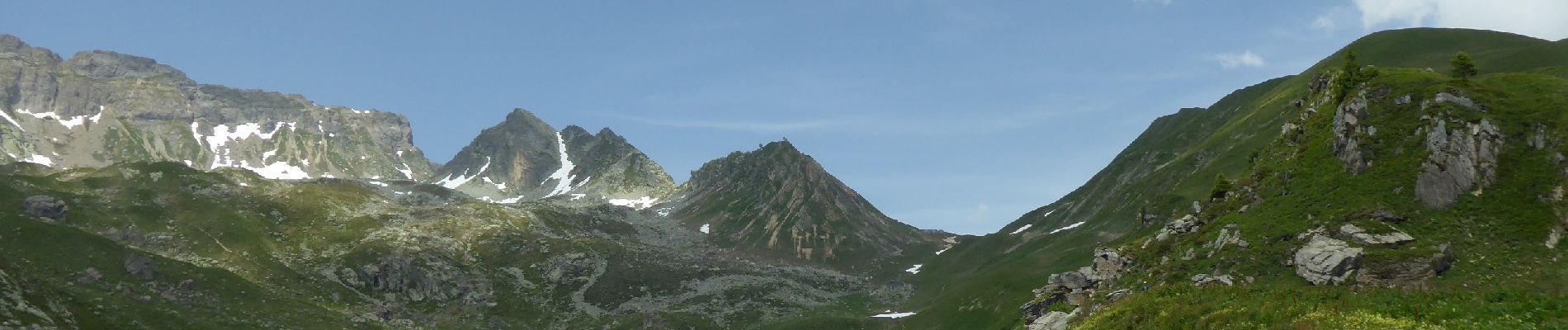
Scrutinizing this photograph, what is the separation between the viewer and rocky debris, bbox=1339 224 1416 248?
61656 millimetres

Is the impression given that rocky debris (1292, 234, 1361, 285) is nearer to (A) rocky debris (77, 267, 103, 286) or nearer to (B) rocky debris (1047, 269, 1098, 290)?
(B) rocky debris (1047, 269, 1098, 290)

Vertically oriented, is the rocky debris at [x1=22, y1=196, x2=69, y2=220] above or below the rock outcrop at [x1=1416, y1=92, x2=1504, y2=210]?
above

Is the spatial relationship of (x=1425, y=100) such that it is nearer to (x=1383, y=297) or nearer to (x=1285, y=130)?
(x=1285, y=130)

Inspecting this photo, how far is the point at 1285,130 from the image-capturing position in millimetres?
93375

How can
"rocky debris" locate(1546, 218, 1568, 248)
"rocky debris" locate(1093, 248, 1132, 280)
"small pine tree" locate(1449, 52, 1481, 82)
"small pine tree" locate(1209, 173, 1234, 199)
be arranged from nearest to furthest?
"rocky debris" locate(1546, 218, 1568, 248) < "rocky debris" locate(1093, 248, 1132, 280) < "small pine tree" locate(1209, 173, 1234, 199) < "small pine tree" locate(1449, 52, 1481, 82)

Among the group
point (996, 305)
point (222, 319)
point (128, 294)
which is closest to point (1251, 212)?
point (996, 305)

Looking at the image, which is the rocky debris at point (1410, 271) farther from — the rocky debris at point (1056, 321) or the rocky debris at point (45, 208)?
the rocky debris at point (45, 208)

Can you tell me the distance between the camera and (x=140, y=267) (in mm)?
167125

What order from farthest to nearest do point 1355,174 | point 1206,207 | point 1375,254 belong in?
1. point 1206,207
2. point 1355,174
3. point 1375,254

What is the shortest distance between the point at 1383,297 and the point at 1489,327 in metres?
6.39

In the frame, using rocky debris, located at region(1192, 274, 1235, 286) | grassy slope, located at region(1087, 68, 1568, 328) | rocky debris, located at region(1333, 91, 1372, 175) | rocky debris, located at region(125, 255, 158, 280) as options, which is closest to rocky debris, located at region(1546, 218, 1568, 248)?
grassy slope, located at region(1087, 68, 1568, 328)

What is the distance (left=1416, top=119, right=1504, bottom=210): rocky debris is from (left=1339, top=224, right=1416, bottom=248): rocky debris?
5.92 m

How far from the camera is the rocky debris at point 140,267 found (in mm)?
165750

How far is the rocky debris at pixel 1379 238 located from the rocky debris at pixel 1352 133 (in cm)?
1162
